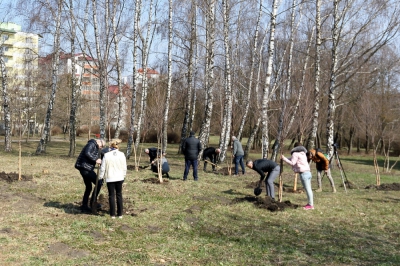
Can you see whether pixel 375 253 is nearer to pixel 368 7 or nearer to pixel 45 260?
pixel 45 260

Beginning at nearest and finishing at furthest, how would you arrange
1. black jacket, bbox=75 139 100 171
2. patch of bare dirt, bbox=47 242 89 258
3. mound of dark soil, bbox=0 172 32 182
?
patch of bare dirt, bbox=47 242 89 258, black jacket, bbox=75 139 100 171, mound of dark soil, bbox=0 172 32 182

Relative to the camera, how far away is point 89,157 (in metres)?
8.15

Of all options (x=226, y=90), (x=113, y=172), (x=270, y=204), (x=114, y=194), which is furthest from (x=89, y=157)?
(x=226, y=90)

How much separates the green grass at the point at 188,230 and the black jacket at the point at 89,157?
916 mm

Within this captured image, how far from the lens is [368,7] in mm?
19219

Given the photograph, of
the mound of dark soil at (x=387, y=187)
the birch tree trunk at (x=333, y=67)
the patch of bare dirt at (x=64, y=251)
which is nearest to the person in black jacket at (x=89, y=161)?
the patch of bare dirt at (x=64, y=251)

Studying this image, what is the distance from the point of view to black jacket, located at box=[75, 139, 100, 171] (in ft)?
26.9

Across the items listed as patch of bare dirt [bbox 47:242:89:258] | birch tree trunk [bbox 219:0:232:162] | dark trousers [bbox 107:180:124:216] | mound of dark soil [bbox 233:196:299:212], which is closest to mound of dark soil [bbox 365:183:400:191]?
mound of dark soil [bbox 233:196:299:212]

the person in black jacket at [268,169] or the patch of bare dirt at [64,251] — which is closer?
the patch of bare dirt at [64,251]

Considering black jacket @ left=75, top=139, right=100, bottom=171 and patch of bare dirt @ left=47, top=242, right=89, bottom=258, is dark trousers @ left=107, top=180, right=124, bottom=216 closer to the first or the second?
black jacket @ left=75, top=139, right=100, bottom=171

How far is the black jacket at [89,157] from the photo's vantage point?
819 cm

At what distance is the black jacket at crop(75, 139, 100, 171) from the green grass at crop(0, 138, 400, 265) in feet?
3.00

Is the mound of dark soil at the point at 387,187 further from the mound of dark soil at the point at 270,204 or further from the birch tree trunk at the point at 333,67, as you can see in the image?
the mound of dark soil at the point at 270,204

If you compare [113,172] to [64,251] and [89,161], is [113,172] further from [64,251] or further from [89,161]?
[64,251]
